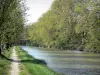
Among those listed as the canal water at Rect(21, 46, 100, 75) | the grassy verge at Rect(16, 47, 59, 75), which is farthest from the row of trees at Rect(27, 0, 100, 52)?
the grassy verge at Rect(16, 47, 59, 75)

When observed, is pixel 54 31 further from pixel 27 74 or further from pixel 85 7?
pixel 27 74

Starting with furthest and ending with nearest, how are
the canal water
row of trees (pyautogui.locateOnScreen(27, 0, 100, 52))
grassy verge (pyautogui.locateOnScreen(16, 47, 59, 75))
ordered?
row of trees (pyautogui.locateOnScreen(27, 0, 100, 52)) < the canal water < grassy verge (pyautogui.locateOnScreen(16, 47, 59, 75))

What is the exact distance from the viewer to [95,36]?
52.2 m

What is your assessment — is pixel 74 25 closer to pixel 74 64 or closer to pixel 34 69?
pixel 74 64

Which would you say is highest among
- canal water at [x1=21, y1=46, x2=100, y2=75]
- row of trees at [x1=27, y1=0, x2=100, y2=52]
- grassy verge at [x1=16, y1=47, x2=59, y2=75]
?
row of trees at [x1=27, y1=0, x2=100, y2=52]

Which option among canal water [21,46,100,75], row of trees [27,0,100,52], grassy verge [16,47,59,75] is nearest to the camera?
grassy verge [16,47,59,75]

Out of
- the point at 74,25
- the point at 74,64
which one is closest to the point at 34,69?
the point at 74,64

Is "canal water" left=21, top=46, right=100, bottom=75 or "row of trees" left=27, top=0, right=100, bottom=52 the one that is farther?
"row of trees" left=27, top=0, right=100, bottom=52

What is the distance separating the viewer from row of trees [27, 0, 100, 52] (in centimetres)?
5175

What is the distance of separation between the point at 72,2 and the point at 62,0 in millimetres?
5381

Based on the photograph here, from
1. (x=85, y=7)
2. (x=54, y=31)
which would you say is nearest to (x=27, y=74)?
(x=85, y=7)

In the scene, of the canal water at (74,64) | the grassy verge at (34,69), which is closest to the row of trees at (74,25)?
the canal water at (74,64)

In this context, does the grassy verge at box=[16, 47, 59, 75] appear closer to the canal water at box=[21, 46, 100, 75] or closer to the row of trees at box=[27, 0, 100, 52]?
the canal water at box=[21, 46, 100, 75]

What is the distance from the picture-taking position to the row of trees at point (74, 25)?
5175cm
